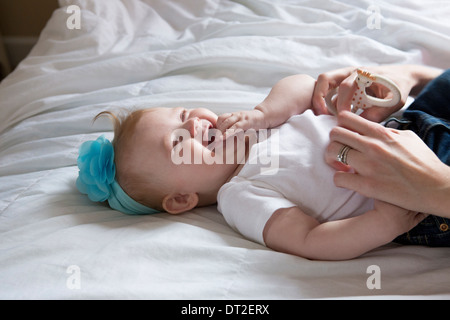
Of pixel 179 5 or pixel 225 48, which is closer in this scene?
pixel 225 48

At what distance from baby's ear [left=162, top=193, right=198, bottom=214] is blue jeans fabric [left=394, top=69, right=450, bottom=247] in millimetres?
466

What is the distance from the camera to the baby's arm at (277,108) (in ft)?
3.70

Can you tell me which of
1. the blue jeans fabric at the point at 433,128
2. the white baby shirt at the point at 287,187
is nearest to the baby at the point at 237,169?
the white baby shirt at the point at 287,187

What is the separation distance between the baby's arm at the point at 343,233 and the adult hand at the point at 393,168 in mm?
36

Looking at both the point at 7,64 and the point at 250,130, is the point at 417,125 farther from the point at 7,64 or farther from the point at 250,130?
the point at 7,64

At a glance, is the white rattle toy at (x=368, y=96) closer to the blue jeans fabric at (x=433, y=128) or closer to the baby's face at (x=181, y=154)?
the blue jeans fabric at (x=433, y=128)

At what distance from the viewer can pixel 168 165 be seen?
1100 mm

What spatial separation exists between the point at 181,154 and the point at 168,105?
285mm

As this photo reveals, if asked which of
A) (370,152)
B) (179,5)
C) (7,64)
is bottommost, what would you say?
(7,64)

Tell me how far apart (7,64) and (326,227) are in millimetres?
2649

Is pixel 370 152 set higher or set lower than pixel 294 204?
higher

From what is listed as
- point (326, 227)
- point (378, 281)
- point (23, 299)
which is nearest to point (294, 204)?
point (326, 227)
